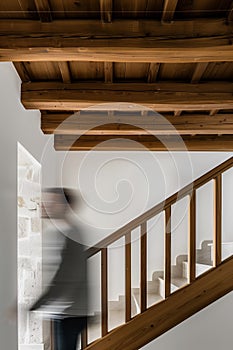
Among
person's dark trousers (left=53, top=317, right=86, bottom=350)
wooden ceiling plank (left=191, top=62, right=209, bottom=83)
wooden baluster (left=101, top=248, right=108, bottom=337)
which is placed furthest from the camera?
wooden baluster (left=101, top=248, right=108, bottom=337)

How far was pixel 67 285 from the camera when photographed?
137 inches

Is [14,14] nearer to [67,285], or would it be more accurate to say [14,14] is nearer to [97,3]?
[97,3]

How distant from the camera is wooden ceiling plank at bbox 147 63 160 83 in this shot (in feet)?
11.0

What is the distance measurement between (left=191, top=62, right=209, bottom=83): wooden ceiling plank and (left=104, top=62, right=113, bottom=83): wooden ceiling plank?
558mm

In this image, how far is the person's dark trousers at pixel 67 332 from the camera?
359 centimetres

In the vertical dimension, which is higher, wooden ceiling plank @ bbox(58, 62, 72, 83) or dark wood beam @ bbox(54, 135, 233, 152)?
wooden ceiling plank @ bbox(58, 62, 72, 83)

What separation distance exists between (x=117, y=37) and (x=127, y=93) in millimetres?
1150

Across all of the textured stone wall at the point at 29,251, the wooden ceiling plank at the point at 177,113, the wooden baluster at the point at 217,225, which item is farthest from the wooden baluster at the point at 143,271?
the wooden ceiling plank at the point at 177,113

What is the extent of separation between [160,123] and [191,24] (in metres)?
2.31

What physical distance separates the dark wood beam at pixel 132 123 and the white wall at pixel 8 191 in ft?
3.15

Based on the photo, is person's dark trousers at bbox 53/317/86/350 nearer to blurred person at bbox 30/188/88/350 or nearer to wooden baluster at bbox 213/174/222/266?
blurred person at bbox 30/188/88/350

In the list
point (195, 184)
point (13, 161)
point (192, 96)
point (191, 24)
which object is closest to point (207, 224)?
point (195, 184)

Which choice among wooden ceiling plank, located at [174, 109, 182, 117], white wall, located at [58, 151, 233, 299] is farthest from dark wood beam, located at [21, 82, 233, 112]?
white wall, located at [58, 151, 233, 299]

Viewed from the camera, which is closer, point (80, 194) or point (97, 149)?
point (97, 149)
